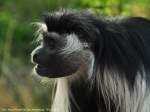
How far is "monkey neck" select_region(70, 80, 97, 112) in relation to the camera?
373 centimetres

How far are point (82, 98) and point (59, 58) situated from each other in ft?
0.93

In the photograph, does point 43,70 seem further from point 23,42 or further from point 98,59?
point 23,42

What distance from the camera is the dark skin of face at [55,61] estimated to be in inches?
145

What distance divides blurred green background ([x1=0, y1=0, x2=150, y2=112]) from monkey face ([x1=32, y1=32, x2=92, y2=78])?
180cm

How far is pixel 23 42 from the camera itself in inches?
359

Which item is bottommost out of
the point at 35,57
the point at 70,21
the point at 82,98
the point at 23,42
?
the point at 82,98

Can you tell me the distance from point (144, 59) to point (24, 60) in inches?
204

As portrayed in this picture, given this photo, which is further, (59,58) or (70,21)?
(59,58)

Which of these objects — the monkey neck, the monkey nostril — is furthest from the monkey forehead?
the monkey neck

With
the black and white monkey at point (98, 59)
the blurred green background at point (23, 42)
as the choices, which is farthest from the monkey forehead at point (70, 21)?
the blurred green background at point (23, 42)

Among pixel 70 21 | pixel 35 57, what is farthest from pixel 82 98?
pixel 70 21

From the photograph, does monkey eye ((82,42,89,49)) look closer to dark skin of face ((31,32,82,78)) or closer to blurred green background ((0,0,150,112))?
dark skin of face ((31,32,82,78))

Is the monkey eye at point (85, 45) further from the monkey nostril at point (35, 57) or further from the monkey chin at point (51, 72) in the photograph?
the monkey nostril at point (35, 57)

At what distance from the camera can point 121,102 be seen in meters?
3.65
